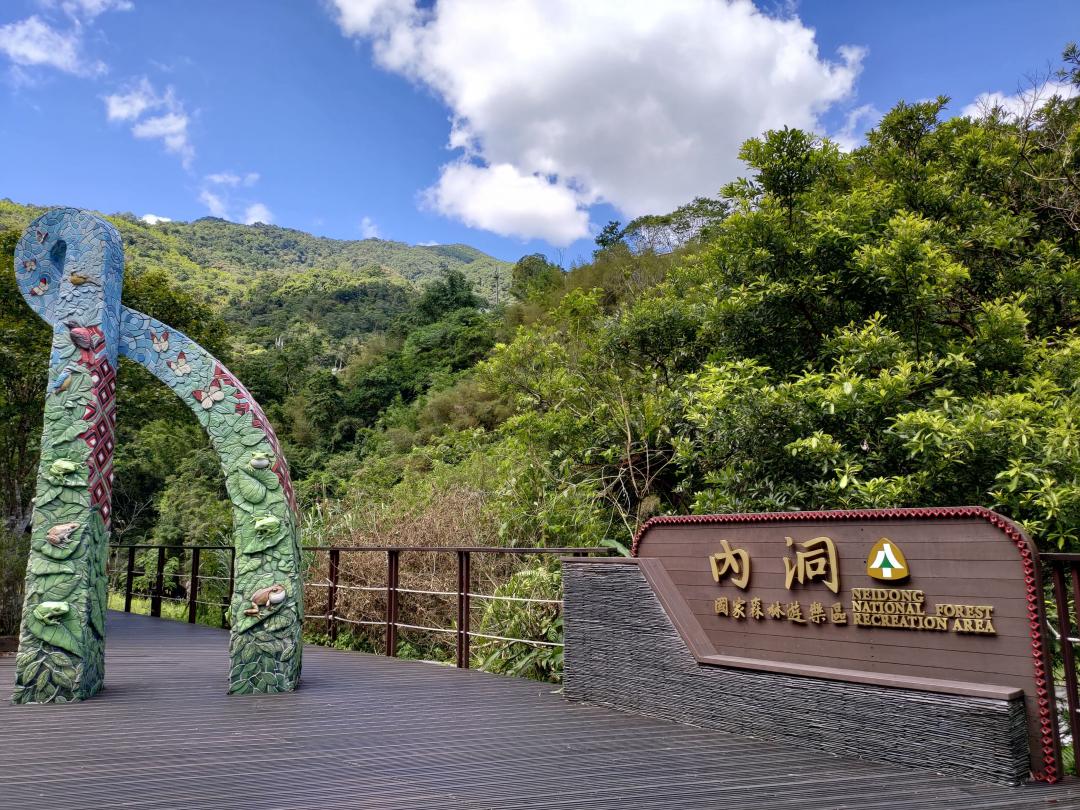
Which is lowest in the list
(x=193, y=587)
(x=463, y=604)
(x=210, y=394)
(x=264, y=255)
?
(x=193, y=587)

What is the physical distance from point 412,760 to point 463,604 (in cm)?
252

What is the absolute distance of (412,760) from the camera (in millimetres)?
3262

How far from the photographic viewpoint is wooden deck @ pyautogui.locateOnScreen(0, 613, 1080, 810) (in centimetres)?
268

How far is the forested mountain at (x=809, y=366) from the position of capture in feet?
15.3

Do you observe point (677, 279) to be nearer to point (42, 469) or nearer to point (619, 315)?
point (619, 315)

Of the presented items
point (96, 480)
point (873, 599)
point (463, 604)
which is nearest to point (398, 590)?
point (463, 604)

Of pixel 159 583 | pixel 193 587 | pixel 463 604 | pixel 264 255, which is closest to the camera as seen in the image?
pixel 463 604

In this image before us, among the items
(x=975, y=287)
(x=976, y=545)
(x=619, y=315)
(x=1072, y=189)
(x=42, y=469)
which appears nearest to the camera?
(x=976, y=545)

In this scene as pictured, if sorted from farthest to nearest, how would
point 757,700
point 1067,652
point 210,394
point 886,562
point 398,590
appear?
point 398,590 → point 210,394 → point 757,700 → point 886,562 → point 1067,652

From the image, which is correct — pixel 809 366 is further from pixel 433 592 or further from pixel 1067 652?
pixel 433 592

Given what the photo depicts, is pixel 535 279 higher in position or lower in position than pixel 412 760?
higher

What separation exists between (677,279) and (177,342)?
246 inches

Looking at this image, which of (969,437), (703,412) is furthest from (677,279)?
(969,437)

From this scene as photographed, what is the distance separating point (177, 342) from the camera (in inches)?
205
